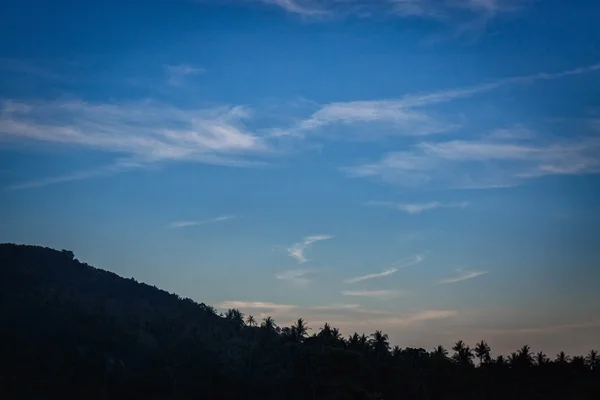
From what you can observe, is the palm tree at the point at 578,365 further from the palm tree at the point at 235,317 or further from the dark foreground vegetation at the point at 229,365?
the palm tree at the point at 235,317

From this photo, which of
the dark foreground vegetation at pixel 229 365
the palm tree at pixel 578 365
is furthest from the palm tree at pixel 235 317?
the palm tree at pixel 578 365

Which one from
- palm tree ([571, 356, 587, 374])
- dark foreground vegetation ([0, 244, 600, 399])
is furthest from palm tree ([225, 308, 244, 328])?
palm tree ([571, 356, 587, 374])

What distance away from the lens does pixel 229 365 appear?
124 m

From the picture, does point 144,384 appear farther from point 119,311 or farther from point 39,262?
point 39,262

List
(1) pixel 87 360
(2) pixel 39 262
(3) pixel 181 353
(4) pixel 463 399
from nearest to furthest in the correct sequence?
(4) pixel 463 399 → (1) pixel 87 360 → (3) pixel 181 353 → (2) pixel 39 262

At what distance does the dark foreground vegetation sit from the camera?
4343 inches

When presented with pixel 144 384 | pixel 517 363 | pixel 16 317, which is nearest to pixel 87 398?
pixel 144 384

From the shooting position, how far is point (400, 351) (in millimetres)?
136250

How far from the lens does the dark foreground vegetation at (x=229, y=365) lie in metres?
110

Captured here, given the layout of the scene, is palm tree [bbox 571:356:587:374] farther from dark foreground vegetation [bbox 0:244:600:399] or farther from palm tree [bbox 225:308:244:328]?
palm tree [bbox 225:308:244:328]

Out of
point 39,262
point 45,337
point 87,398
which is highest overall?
point 39,262

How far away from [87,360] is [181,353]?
17708mm

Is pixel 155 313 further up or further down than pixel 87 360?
further up

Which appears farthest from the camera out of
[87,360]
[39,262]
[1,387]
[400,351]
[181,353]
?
[39,262]
